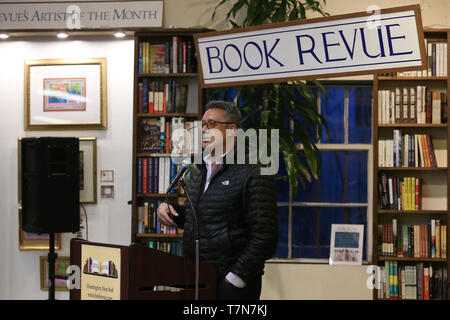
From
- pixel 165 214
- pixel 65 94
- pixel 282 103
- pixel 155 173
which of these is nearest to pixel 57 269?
pixel 155 173

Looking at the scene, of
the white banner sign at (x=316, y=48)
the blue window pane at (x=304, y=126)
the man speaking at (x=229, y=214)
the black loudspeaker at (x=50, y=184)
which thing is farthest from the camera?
the blue window pane at (x=304, y=126)

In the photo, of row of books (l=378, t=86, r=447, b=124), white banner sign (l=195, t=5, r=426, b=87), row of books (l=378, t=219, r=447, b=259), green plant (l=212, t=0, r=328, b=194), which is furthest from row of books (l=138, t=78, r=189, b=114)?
white banner sign (l=195, t=5, r=426, b=87)

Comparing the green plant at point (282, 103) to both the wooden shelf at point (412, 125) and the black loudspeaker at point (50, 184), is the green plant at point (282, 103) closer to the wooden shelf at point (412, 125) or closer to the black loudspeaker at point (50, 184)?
the wooden shelf at point (412, 125)

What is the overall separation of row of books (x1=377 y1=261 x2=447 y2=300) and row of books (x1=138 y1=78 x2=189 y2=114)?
1.84 metres

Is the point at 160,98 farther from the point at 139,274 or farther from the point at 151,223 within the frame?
the point at 139,274

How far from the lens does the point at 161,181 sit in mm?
4305

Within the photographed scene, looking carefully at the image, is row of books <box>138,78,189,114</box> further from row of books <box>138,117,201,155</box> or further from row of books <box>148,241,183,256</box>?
row of books <box>148,241,183,256</box>

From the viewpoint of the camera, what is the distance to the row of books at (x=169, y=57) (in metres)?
4.29

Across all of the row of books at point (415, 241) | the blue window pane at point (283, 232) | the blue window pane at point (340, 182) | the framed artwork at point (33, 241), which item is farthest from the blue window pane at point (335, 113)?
the framed artwork at point (33, 241)

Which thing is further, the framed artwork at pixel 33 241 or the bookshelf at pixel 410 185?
the framed artwork at pixel 33 241

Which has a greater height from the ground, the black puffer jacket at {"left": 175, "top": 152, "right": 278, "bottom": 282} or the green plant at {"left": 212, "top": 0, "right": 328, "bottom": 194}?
the green plant at {"left": 212, "top": 0, "right": 328, "bottom": 194}

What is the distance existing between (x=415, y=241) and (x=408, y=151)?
623mm

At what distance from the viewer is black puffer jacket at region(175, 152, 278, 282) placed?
235 centimetres

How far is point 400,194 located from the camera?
420cm
